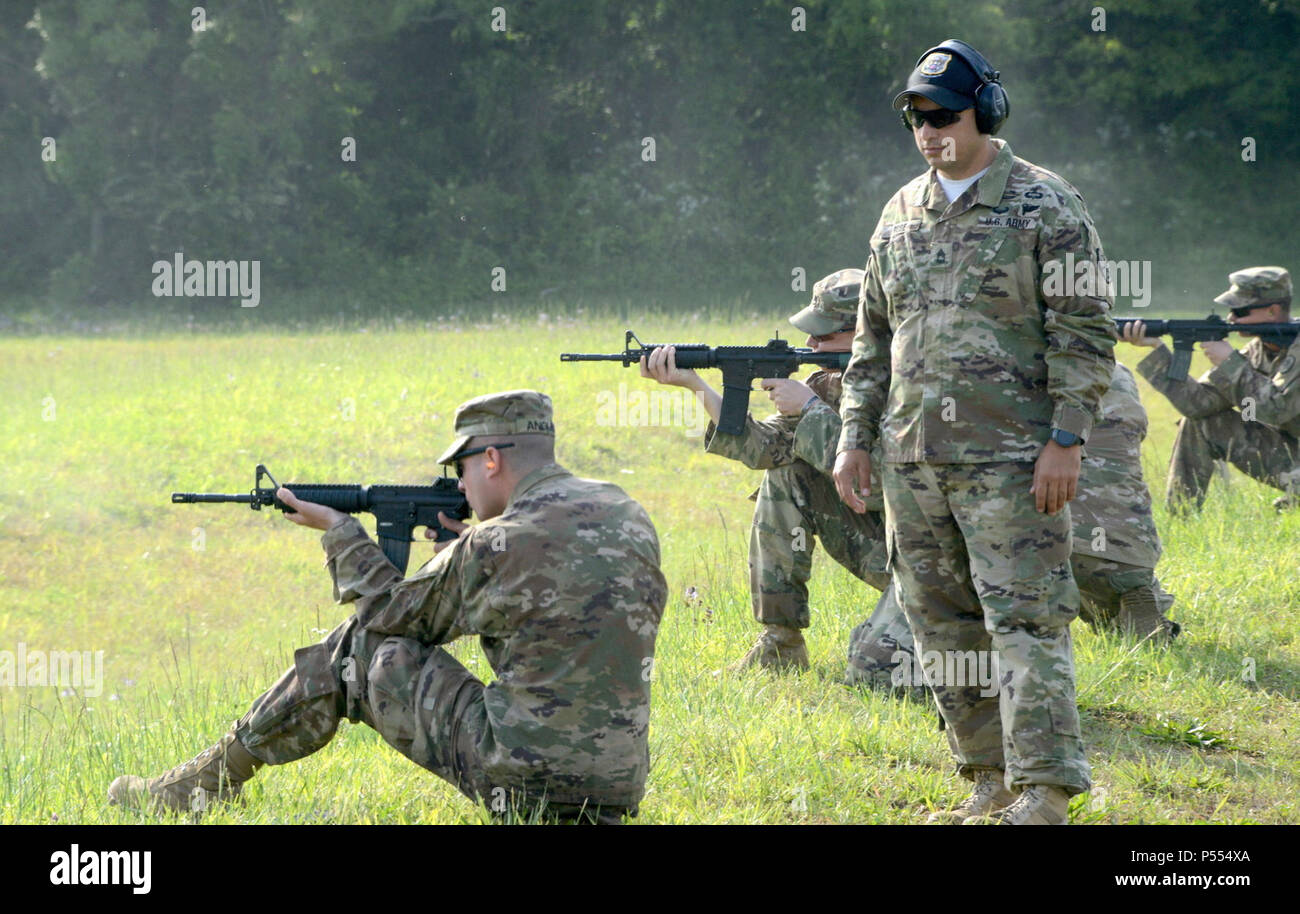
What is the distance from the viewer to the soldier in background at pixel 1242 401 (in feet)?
29.4

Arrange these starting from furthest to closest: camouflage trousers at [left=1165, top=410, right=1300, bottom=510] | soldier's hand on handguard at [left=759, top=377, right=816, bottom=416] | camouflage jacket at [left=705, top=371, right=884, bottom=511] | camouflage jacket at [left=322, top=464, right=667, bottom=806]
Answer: camouflage trousers at [left=1165, top=410, right=1300, bottom=510]
soldier's hand on handguard at [left=759, top=377, right=816, bottom=416]
camouflage jacket at [left=705, top=371, right=884, bottom=511]
camouflage jacket at [left=322, top=464, right=667, bottom=806]

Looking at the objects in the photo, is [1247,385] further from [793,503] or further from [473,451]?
[473,451]

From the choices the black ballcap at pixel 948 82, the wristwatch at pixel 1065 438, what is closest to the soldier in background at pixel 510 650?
the wristwatch at pixel 1065 438

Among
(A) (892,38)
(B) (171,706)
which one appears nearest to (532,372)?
(B) (171,706)

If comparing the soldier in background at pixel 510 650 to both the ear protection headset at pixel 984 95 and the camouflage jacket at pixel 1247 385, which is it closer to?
the ear protection headset at pixel 984 95

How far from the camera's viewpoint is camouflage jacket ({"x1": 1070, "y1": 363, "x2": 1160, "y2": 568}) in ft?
20.7

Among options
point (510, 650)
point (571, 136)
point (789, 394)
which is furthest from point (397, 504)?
point (571, 136)

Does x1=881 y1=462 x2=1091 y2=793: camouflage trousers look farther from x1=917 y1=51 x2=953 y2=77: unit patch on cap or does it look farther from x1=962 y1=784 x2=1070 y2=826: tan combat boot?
x1=917 y1=51 x2=953 y2=77: unit patch on cap

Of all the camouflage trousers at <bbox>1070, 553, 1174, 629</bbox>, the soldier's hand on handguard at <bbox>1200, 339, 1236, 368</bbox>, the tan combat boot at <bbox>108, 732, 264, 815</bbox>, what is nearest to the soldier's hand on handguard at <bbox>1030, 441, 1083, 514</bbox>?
the camouflage trousers at <bbox>1070, 553, 1174, 629</bbox>

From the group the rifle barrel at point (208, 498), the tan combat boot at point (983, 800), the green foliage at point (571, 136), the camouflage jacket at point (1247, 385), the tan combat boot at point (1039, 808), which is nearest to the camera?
the tan combat boot at point (1039, 808)

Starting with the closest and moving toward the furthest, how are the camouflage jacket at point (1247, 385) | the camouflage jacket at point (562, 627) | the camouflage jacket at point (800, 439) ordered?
the camouflage jacket at point (562, 627)
the camouflage jacket at point (800, 439)
the camouflage jacket at point (1247, 385)

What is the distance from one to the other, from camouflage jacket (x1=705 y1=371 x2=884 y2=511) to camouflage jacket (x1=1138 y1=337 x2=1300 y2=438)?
3.85 metres

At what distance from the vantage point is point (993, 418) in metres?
4.18

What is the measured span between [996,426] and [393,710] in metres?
2.01
